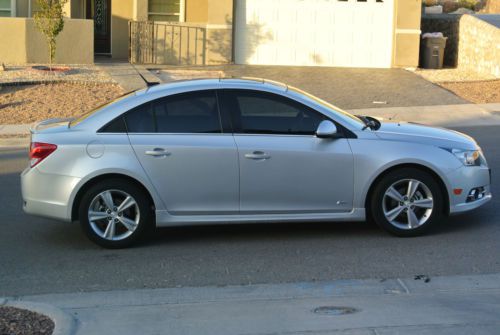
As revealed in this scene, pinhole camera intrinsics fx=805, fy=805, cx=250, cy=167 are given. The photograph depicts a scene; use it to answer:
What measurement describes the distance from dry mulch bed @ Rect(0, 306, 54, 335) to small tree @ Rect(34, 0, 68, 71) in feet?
46.1

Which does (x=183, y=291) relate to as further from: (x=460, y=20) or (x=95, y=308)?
(x=460, y=20)

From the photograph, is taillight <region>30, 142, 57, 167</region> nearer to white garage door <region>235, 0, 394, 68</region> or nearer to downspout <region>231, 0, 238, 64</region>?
downspout <region>231, 0, 238, 64</region>

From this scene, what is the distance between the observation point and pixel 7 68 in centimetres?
2017

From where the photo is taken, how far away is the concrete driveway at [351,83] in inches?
728

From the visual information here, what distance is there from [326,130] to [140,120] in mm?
1809

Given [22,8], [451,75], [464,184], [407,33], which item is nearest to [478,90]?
[451,75]

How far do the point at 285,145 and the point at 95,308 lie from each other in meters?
2.57

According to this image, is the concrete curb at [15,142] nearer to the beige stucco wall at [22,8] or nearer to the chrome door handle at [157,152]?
the chrome door handle at [157,152]

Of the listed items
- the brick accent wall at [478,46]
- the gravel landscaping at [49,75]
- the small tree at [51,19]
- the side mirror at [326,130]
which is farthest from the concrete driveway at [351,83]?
the side mirror at [326,130]

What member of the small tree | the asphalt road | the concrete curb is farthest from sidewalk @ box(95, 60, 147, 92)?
the asphalt road

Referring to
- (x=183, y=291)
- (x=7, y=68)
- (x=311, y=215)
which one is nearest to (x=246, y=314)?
(x=183, y=291)

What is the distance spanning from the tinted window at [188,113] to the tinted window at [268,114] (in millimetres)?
169

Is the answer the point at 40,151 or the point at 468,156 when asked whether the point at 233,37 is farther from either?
the point at 40,151

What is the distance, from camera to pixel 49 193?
25.4 feet
